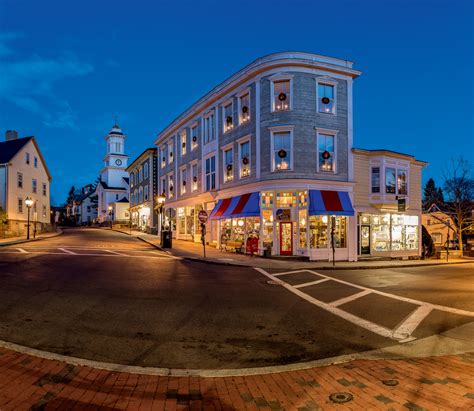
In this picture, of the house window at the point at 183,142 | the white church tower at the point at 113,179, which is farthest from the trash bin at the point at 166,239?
the white church tower at the point at 113,179

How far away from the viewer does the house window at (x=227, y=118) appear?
2670 centimetres

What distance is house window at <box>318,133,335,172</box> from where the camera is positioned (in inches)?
894

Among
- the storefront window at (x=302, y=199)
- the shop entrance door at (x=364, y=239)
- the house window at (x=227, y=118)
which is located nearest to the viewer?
the storefront window at (x=302, y=199)

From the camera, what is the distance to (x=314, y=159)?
22.4 m

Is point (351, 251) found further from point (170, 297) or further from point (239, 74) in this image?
point (170, 297)

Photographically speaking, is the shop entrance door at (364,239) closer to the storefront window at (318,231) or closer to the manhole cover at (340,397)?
the storefront window at (318,231)

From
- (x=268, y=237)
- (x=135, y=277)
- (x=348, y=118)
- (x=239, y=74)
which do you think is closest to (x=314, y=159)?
(x=348, y=118)

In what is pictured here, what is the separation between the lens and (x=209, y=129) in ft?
98.7

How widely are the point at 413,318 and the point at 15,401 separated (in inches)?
310

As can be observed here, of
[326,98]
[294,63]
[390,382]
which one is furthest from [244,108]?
[390,382]

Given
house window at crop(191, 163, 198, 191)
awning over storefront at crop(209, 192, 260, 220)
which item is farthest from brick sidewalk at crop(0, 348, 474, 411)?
house window at crop(191, 163, 198, 191)

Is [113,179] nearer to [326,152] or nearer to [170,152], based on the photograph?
[170,152]

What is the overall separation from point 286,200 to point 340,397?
61.1 feet

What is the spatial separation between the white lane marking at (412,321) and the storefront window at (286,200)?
44.0 ft
